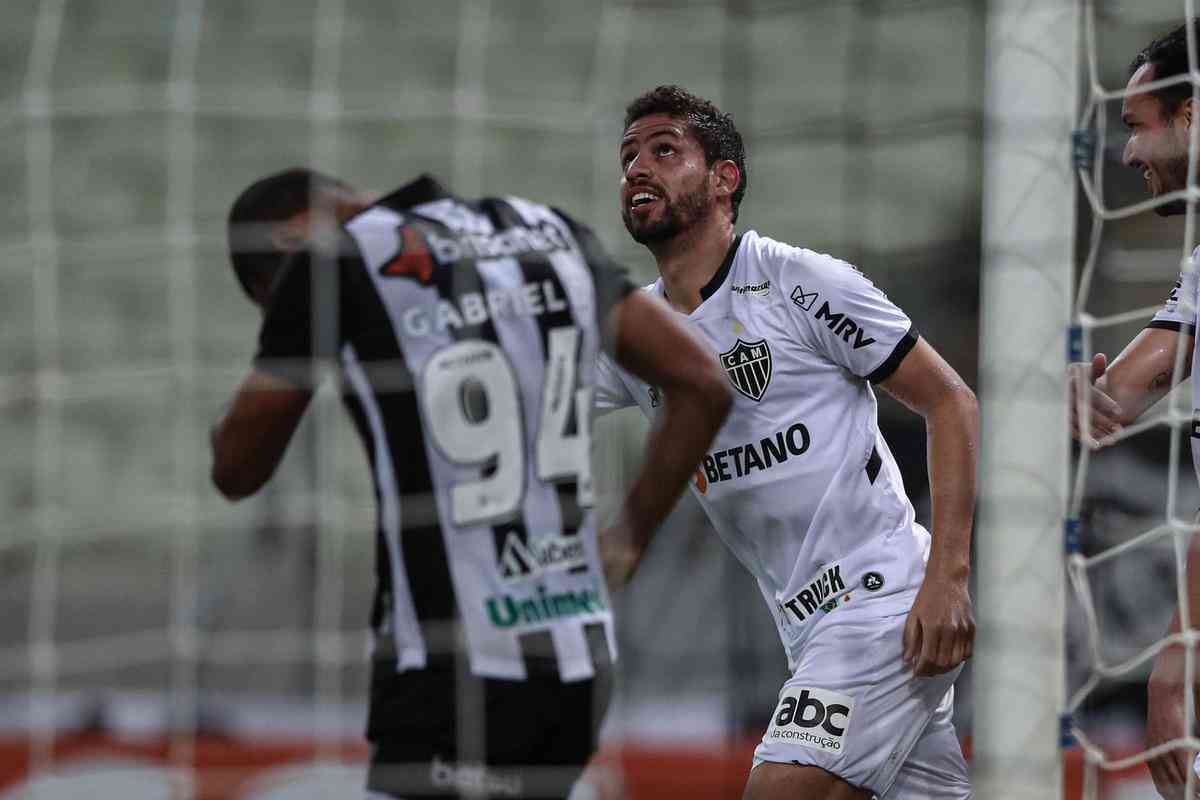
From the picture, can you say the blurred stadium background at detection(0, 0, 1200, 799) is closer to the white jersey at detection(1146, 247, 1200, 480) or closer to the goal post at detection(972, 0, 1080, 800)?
the white jersey at detection(1146, 247, 1200, 480)

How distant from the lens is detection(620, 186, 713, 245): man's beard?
3402mm

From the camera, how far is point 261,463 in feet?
7.70

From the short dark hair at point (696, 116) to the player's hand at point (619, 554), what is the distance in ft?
4.01

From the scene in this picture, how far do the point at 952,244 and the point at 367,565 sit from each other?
3.31 m

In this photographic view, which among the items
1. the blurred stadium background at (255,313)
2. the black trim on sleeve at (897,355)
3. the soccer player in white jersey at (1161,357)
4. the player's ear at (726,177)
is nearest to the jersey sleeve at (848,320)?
the black trim on sleeve at (897,355)

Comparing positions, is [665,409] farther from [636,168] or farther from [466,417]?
[636,168]

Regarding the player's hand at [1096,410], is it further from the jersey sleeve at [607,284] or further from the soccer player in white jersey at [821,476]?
the jersey sleeve at [607,284]

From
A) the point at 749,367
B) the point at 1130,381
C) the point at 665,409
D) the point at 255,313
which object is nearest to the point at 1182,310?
the point at 1130,381

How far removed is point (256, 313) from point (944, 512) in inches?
251

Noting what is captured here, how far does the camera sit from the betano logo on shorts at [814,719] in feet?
10.5

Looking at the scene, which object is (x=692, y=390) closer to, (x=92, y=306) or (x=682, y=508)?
(x=682, y=508)

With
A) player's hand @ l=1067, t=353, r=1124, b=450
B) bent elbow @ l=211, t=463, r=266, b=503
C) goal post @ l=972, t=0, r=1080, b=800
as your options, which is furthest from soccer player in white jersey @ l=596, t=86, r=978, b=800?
bent elbow @ l=211, t=463, r=266, b=503

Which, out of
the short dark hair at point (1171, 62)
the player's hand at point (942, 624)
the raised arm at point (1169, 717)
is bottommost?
the raised arm at point (1169, 717)

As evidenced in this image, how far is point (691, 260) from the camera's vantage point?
11.5 feet
